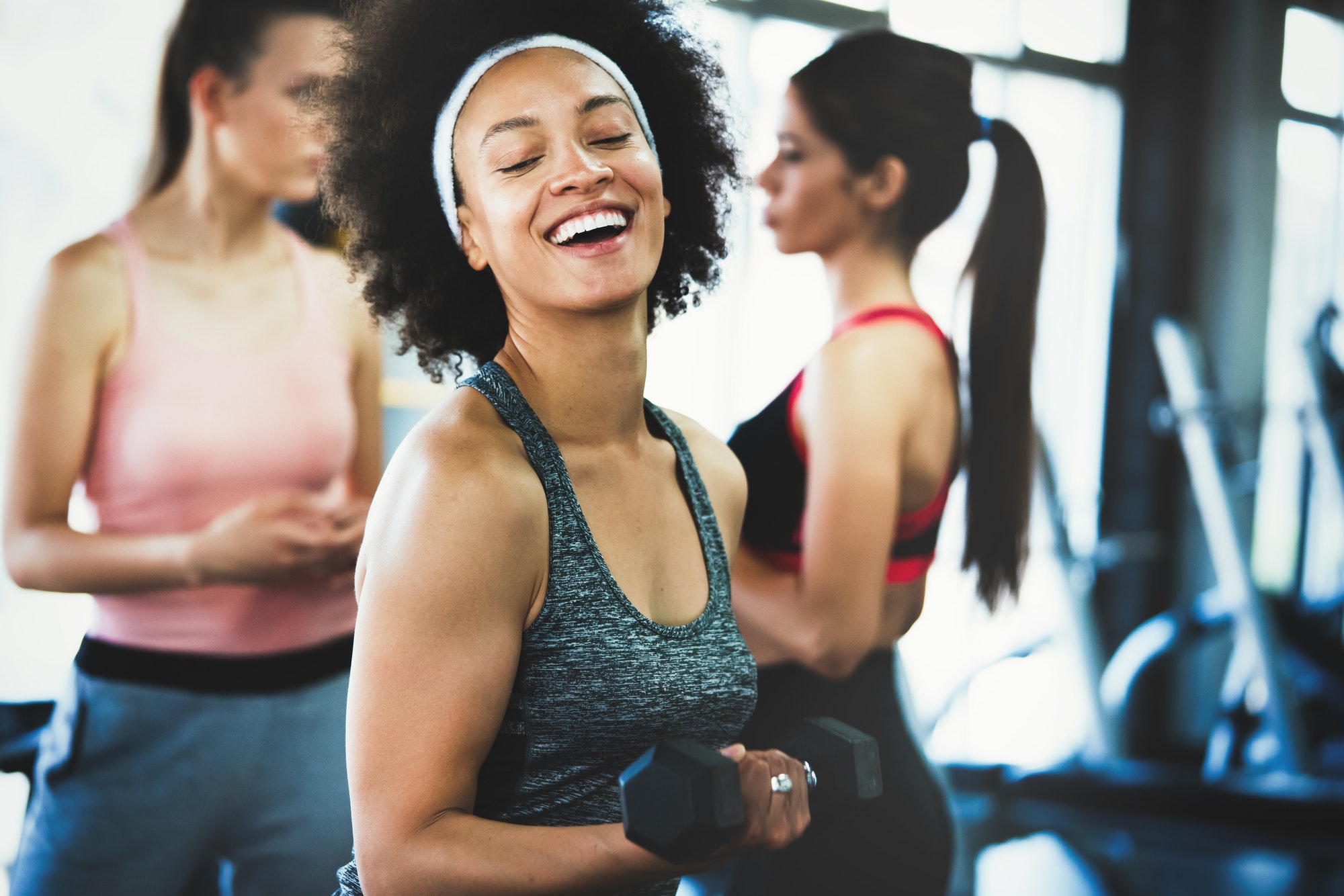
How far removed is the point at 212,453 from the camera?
143cm

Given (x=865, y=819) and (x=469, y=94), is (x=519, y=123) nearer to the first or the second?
(x=469, y=94)

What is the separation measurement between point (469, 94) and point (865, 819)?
3.86 ft

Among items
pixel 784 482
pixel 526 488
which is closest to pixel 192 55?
pixel 526 488

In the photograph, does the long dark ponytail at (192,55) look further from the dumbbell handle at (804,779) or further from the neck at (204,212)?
the dumbbell handle at (804,779)

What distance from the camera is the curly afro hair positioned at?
114 centimetres

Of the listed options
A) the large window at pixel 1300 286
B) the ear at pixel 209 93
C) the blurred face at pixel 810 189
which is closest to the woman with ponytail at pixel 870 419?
the blurred face at pixel 810 189

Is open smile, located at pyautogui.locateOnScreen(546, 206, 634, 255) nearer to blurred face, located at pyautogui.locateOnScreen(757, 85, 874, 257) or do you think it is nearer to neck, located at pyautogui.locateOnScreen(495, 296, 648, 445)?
neck, located at pyautogui.locateOnScreen(495, 296, 648, 445)

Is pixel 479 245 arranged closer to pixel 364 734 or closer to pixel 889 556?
pixel 364 734

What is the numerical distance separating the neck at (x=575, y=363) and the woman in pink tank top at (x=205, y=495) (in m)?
0.43

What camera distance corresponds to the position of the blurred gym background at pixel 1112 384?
4.78ft

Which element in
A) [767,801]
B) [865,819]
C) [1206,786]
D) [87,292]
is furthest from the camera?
[1206,786]

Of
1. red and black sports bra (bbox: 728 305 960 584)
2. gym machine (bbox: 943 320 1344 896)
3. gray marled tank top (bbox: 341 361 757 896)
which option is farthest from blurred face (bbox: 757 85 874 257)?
gym machine (bbox: 943 320 1344 896)

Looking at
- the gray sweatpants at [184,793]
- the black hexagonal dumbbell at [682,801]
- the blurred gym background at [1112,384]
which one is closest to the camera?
the black hexagonal dumbbell at [682,801]

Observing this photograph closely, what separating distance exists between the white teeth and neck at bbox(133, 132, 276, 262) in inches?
25.2
